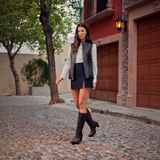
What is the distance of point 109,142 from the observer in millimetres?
3898

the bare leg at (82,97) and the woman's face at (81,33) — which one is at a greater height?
the woman's face at (81,33)

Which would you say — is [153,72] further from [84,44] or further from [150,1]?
Result: [84,44]

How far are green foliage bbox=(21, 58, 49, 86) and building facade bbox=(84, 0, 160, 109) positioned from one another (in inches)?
389

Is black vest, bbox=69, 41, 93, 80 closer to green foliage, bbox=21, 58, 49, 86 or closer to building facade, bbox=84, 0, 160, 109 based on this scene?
building facade, bbox=84, 0, 160, 109

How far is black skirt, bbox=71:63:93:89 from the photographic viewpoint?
3770 mm

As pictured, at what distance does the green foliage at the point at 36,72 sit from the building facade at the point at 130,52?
9869 mm

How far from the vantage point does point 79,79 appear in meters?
3.80

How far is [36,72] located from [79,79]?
16.8 meters

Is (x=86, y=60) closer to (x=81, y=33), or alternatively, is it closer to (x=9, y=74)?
(x=81, y=33)

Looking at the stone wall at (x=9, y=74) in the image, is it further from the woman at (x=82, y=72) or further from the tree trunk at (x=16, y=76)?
the woman at (x=82, y=72)

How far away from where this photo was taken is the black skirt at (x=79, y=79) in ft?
12.4

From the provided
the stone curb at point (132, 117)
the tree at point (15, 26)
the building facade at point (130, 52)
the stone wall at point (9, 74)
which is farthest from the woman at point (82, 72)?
the stone wall at point (9, 74)

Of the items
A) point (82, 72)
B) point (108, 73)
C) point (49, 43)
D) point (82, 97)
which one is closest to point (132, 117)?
point (82, 97)

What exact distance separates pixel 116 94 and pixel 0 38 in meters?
11.6
